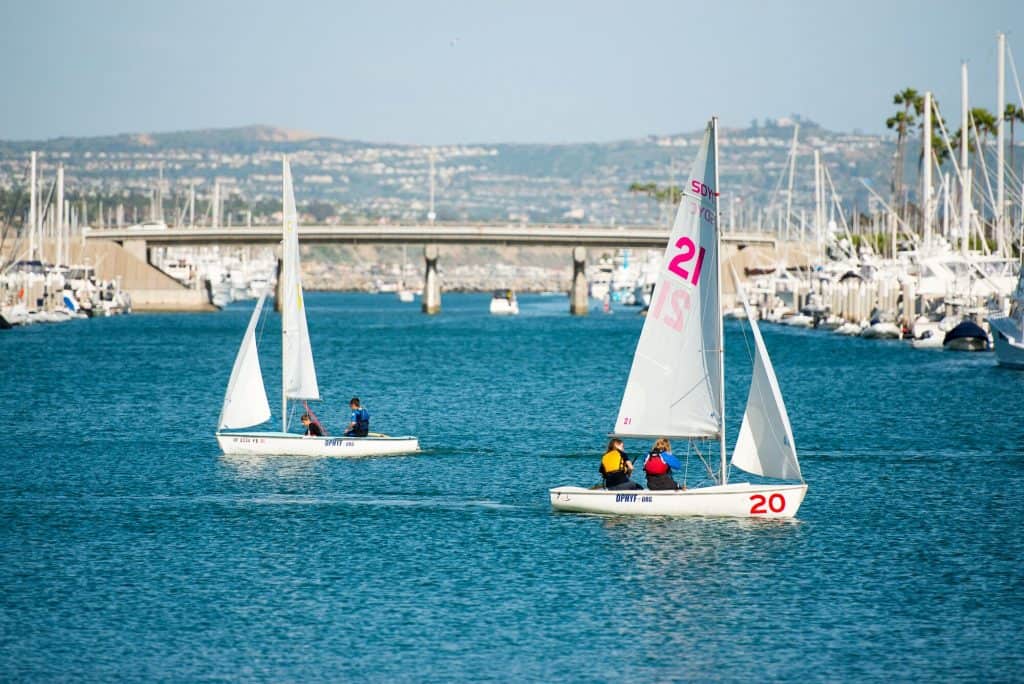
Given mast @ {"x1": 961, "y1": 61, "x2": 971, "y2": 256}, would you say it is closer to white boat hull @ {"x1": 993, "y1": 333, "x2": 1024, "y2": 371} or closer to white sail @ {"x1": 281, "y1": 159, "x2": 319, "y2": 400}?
white boat hull @ {"x1": 993, "y1": 333, "x2": 1024, "y2": 371}

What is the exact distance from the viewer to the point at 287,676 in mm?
25562

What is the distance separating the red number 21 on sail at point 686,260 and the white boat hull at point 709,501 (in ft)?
15.5

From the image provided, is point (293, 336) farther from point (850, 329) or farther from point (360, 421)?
point (850, 329)

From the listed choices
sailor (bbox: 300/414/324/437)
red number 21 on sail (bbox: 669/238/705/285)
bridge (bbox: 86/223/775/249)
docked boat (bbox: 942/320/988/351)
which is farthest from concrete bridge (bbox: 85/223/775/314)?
red number 21 on sail (bbox: 669/238/705/285)

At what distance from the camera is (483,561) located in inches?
1355

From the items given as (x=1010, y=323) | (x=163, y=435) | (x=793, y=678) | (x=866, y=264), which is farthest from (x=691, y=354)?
(x=866, y=264)

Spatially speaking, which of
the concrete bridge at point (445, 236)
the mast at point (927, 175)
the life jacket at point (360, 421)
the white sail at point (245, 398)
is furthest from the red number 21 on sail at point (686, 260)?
the concrete bridge at point (445, 236)

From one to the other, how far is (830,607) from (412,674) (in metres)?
8.53

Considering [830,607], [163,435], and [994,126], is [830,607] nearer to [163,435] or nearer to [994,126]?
[163,435]

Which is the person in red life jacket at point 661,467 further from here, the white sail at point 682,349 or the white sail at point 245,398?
the white sail at point 245,398

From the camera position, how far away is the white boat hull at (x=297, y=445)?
49188mm

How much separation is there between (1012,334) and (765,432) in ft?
175

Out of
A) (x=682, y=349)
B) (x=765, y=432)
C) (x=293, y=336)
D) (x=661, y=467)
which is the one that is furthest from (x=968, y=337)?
(x=661, y=467)

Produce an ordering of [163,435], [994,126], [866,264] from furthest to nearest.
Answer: [994,126], [866,264], [163,435]
